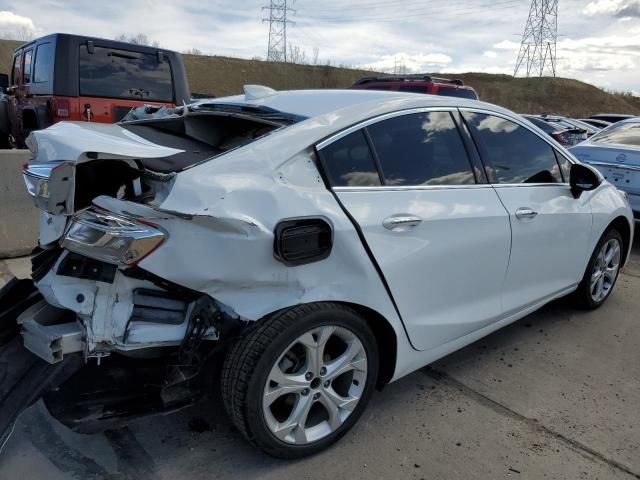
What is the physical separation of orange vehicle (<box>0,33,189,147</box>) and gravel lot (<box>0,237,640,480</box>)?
486cm

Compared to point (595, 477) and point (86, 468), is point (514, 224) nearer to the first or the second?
point (595, 477)

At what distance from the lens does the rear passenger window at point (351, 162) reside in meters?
2.48

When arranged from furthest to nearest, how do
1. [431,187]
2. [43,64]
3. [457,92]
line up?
[457,92]
[43,64]
[431,187]

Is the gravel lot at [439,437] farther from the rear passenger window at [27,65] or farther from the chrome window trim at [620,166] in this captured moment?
the rear passenger window at [27,65]

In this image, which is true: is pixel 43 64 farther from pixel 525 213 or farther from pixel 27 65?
pixel 525 213

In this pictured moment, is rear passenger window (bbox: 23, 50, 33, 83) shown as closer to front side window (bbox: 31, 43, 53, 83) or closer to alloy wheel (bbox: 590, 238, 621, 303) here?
front side window (bbox: 31, 43, 53, 83)

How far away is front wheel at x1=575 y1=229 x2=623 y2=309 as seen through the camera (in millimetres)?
4203

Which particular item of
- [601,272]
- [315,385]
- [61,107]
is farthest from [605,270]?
[61,107]

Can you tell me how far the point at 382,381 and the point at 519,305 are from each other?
119cm

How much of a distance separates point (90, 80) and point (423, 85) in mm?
6008

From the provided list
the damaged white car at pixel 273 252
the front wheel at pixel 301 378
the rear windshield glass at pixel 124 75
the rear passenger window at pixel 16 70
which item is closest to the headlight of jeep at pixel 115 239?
the damaged white car at pixel 273 252

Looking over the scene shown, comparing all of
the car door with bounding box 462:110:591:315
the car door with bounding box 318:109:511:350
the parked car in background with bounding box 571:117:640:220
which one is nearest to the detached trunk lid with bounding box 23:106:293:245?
the car door with bounding box 318:109:511:350

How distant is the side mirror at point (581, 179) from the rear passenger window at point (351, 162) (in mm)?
1839

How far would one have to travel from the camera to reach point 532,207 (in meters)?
3.30
